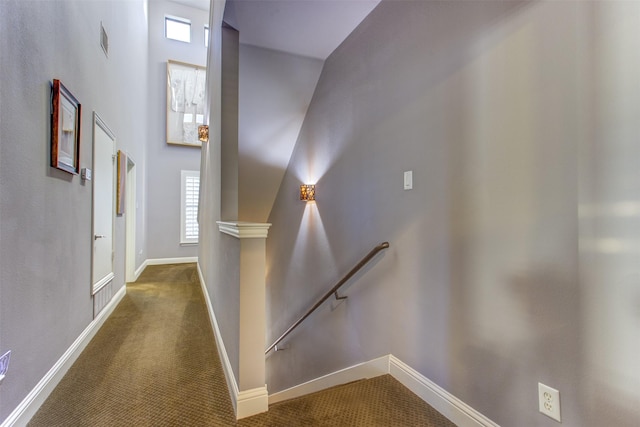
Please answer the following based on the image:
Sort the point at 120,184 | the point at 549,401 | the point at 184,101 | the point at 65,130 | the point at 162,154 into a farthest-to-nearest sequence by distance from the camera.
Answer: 1. the point at 184,101
2. the point at 162,154
3. the point at 120,184
4. the point at 65,130
5. the point at 549,401

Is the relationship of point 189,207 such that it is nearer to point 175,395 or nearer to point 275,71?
point 275,71

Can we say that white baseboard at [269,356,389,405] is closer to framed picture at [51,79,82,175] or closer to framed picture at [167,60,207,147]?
framed picture at [51,79,82,175]

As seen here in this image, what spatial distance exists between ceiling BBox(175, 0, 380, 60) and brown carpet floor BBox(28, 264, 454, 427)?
271cm

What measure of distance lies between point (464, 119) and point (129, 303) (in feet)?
13.0

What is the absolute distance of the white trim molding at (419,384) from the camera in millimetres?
1381

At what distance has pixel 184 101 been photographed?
6535mm

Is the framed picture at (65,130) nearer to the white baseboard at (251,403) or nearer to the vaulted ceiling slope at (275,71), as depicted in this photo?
the vaulted ceiling slope at (275,71)

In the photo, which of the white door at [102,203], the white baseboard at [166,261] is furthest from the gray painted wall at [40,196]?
the white baseboard at [166,261]

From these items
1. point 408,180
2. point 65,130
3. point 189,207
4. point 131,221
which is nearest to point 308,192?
point 408,180

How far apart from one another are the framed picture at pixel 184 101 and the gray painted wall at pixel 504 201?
5.34m

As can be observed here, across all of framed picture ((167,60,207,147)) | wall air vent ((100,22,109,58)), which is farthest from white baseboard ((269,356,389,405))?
framed picture ((167,60,207,147))

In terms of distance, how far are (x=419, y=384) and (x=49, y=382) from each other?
2186mm

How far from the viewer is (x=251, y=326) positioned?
1.53 m

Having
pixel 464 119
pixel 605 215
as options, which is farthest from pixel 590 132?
pixel 464 119
